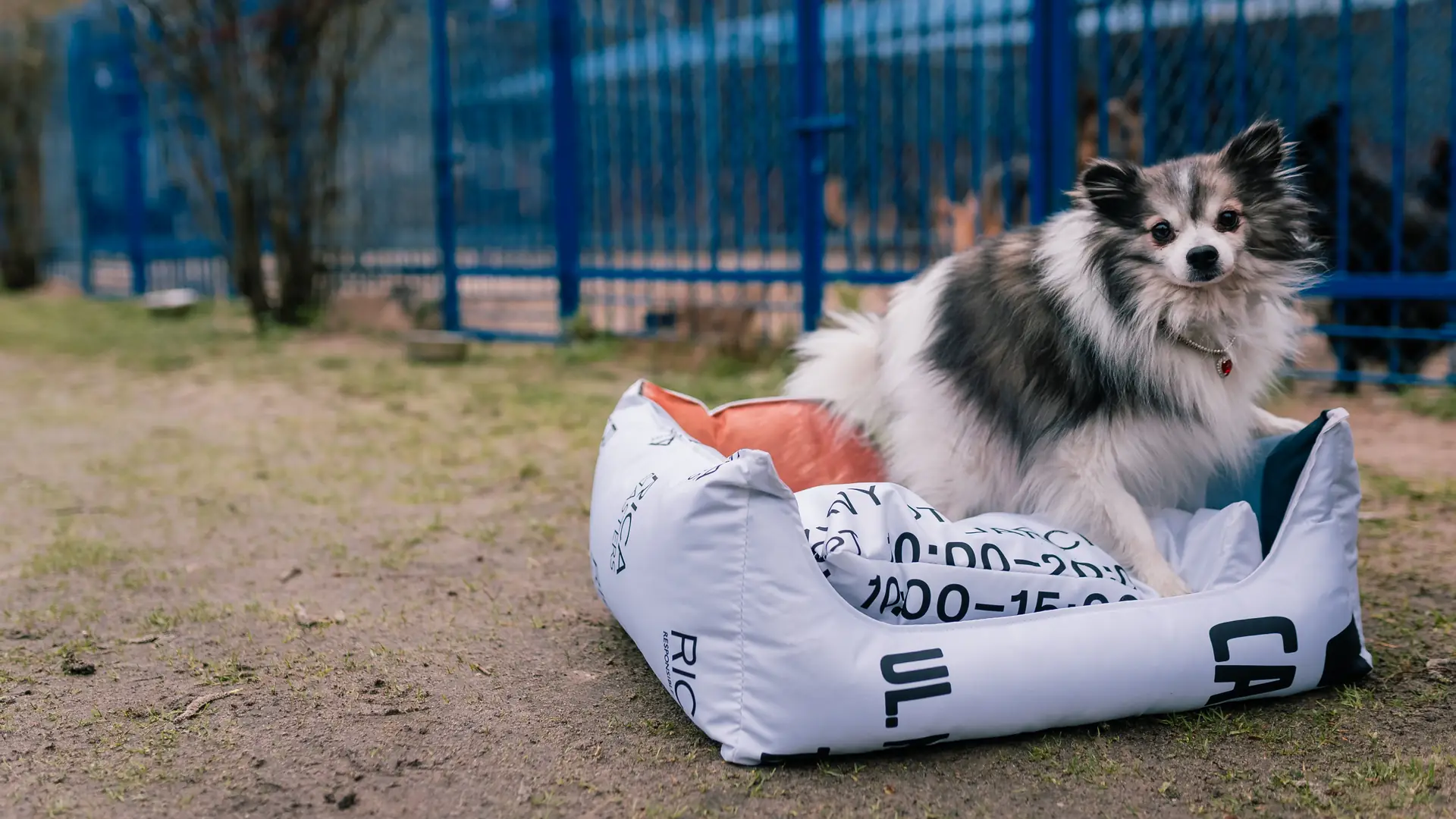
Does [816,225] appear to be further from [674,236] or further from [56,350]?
[56,350]

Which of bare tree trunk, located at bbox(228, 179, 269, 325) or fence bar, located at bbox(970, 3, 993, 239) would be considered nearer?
fence bar, located at bbox(970, 3, 993, 239)

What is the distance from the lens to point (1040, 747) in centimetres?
204

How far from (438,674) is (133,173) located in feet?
38.7

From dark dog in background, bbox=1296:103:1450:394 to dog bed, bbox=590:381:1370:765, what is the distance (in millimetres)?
3399

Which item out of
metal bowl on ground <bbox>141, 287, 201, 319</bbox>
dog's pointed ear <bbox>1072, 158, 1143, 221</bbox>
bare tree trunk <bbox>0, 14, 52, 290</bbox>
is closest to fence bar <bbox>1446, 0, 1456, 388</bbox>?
dog's pointed ear <bbox>1072, 158, 1143, 221</bbox>

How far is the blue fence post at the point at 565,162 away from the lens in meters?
7.48

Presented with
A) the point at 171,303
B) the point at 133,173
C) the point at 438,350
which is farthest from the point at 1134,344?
the point at 133,173

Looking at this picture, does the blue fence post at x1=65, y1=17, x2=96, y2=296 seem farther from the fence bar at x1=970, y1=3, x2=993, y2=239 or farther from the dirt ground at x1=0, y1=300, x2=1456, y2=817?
the fence bar at x1=970, y1=3, x2=993, y2=239

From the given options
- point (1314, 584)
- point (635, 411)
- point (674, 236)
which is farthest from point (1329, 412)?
point (674, 236)

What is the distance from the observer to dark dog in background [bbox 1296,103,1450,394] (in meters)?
5.29

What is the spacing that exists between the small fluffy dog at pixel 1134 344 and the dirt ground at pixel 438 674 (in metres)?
0.53

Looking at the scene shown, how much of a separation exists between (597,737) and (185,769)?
0.68m

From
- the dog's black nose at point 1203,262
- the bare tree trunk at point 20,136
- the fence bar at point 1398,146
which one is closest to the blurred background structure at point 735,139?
the fence bar at point 1398,146

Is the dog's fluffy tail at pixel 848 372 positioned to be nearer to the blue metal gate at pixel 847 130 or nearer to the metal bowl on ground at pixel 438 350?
the blue metal gate at pixel 847 130
